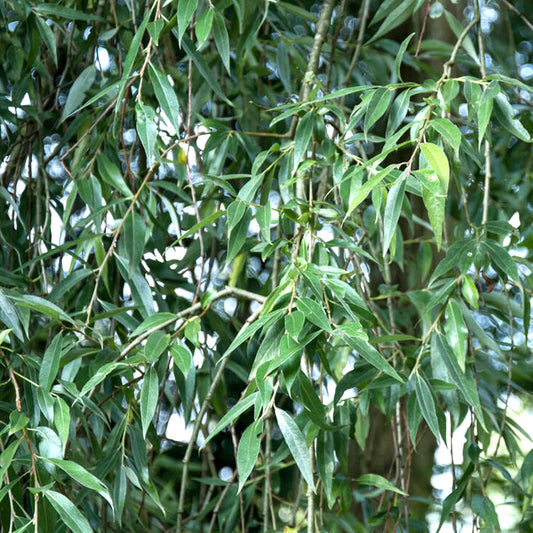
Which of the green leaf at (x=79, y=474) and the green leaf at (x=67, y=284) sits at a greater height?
the green leaf at (x=67, y=284)

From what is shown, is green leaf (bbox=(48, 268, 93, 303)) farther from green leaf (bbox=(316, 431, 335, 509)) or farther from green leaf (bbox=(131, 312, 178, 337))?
green leaf (bbox=(316, 431, 335, 509))

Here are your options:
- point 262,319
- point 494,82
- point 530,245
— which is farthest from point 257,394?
point 530,245

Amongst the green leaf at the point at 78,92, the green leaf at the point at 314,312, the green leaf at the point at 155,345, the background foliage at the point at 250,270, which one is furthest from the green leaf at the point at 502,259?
the green leaf at the point at 78,92

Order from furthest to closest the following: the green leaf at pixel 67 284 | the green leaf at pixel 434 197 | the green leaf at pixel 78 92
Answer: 1. the green leaf at pixel 78 92
2. the green leaf at pixel 67 284
3. the green leaf at pixel 434 197

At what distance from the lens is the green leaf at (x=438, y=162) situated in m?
0.61

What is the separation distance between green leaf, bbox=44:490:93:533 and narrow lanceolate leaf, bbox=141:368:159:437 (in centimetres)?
10

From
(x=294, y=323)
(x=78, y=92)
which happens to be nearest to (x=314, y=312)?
(x=294, y=323)

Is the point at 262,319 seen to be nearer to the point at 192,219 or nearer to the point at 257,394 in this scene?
the point at 257,394

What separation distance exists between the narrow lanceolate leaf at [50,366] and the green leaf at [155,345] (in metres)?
0.08

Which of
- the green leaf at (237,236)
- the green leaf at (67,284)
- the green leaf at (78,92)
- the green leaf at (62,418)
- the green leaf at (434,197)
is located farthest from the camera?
the green leaf at (78,92)

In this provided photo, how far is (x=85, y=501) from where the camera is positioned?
96 cm

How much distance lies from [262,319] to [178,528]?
1.35 feet

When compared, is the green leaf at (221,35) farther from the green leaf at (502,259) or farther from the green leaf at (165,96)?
the green leaf at (502,259)

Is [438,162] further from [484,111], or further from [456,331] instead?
[456,331]
